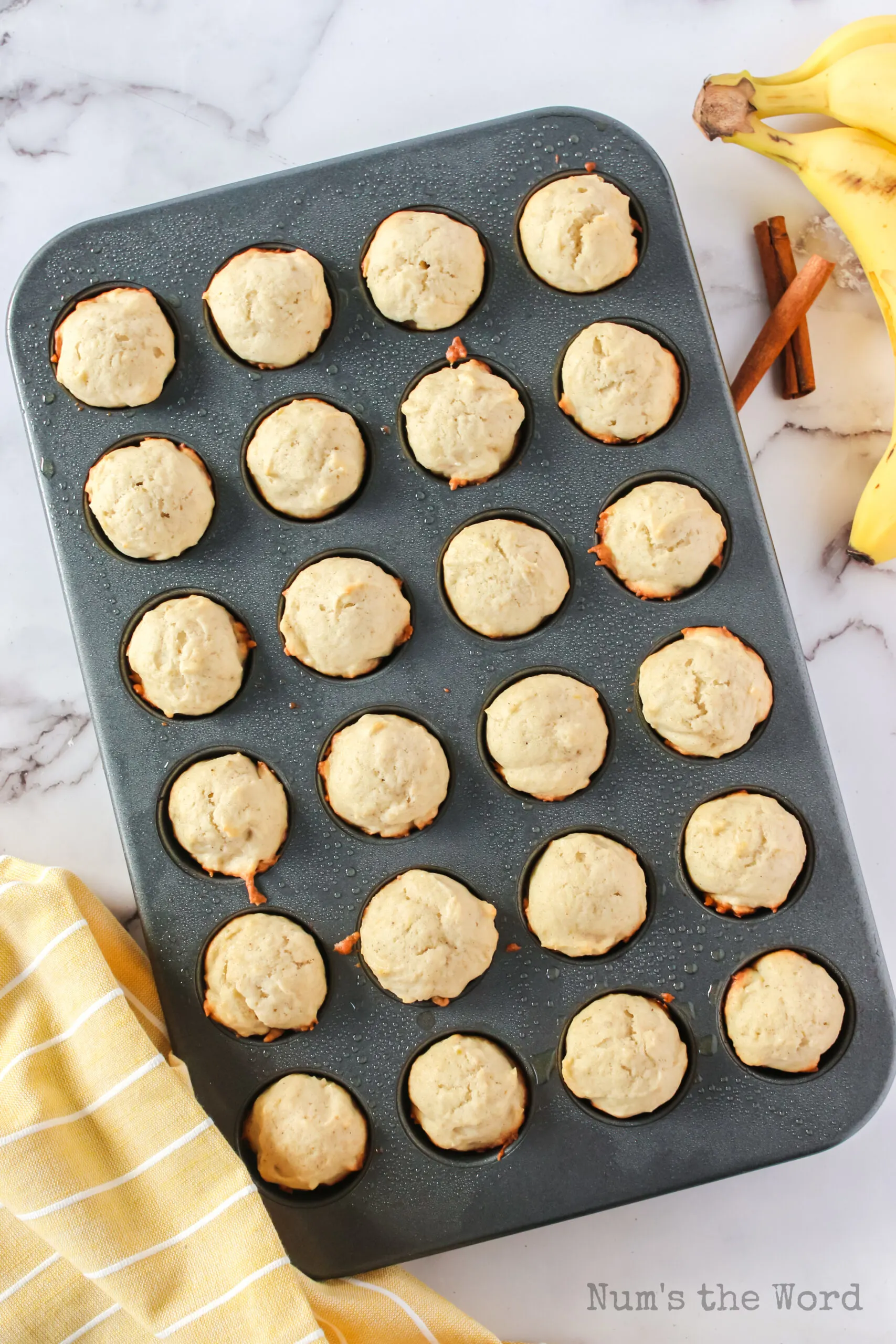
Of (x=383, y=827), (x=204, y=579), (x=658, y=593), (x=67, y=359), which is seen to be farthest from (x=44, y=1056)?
(x=658, y=593)

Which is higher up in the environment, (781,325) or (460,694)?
(781,325)

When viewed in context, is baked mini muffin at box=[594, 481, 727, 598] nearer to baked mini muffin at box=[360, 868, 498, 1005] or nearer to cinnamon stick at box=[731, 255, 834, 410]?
cinnamon stick at box=[731, 255, 834, 410]

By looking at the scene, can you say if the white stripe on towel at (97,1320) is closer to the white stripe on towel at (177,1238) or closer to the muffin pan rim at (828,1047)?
the white stripe on towel at (177,1238)

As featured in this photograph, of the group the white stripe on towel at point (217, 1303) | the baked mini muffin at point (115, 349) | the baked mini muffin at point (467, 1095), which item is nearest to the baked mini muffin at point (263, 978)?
the baked mini muffin at point (467, 1095)

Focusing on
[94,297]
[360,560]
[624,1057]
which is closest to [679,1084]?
[624,1057]

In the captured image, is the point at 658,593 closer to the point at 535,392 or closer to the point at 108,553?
the point at 535,392

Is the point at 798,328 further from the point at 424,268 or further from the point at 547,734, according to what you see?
the point at 547,734

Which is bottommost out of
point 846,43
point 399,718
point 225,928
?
point 225,928
